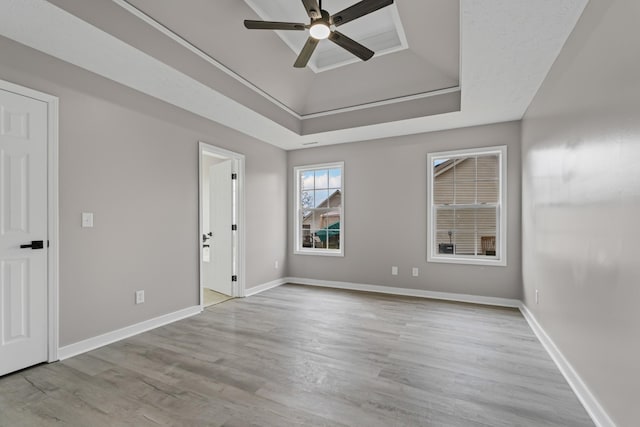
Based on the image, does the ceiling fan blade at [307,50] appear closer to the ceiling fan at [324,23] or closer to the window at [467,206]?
the ceiling fan at [324,23]

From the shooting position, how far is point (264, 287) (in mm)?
5117

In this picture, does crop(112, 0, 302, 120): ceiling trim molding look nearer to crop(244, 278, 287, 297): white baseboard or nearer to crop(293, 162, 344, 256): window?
crop(293, 162, 344, 256): window

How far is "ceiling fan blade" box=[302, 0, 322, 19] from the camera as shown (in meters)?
2.15

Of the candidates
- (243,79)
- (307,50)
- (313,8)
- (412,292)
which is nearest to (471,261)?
(412,292)

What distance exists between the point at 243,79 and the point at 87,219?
7.36 feet

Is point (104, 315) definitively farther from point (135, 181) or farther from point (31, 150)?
point (31, 150)

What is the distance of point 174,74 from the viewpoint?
2867 mm

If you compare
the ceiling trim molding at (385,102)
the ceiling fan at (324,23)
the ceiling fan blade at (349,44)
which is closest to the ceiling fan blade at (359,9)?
the ceiling fan at (324,23)

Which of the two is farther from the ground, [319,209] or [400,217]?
[319,209]

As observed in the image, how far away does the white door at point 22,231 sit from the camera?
2.28 metres

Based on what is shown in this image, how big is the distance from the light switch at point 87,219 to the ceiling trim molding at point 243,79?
5.87 ft

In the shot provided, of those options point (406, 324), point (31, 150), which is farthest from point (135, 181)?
point (406, 324)

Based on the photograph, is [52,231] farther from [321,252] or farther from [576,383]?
[576,383]

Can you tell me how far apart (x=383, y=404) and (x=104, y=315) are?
8.83 ft
